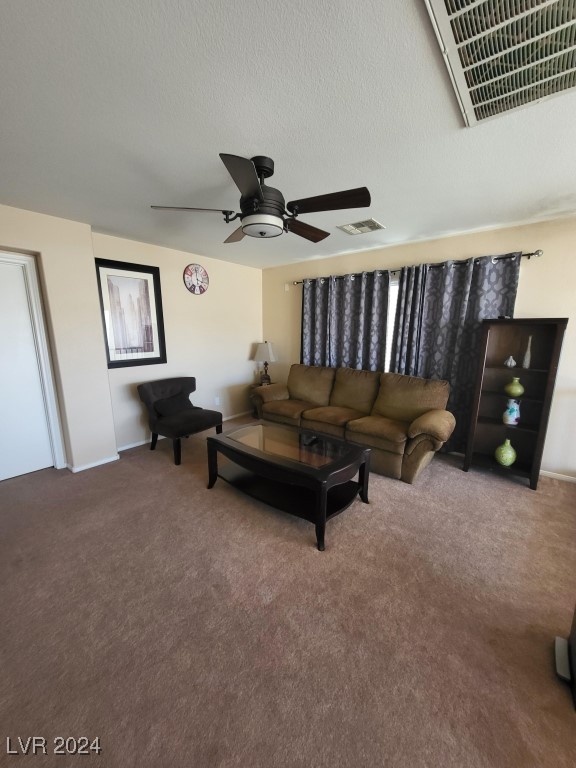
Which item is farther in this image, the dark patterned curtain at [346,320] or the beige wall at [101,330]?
the dark patterned curtain at [346,320]

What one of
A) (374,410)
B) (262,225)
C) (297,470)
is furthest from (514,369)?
(262,225)

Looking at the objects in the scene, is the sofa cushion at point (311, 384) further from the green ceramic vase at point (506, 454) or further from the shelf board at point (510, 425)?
the green ceramic vase at point (506, 454)

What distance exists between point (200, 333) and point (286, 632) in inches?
140

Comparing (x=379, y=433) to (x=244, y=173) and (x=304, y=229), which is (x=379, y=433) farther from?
(x=244, y=173)

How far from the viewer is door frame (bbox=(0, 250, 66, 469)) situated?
2.60m

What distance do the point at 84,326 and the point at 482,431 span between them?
4.25m

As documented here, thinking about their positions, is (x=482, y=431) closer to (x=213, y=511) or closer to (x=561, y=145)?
(x=561, y=145)

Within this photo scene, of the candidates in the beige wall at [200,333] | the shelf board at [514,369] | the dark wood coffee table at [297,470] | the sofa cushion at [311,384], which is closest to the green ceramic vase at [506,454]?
the shelf board at [514,369]

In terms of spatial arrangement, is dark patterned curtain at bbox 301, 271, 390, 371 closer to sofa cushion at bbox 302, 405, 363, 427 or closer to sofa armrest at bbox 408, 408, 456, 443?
sofa cushion at bbox 302, 405, 363, 427

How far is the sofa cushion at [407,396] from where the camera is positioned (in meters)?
3.02

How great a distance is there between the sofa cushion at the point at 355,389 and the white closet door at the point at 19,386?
3.24 metres

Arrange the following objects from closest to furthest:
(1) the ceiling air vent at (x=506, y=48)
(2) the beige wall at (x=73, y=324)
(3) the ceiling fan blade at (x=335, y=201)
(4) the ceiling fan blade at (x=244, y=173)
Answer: (1) the ceiling air vent at (x=506, y=48) → (4) the ceiling fan blade at (x=244, y=173) → (3) the ceiling fan blade at (x=335, y=201) → (2) the beige wall at (x=73, y=324)

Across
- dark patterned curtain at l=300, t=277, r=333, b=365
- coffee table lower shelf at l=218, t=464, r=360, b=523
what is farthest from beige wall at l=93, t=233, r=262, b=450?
coffee table lower shelf at l=218, t=464, r=360, b=523

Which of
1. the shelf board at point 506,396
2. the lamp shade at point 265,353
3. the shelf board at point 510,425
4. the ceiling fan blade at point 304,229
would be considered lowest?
the shelf board at point 510,425
